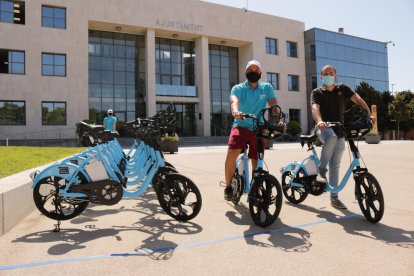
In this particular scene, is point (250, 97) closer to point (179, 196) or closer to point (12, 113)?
point (179, 196)

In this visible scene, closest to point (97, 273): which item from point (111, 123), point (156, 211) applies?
point (156, 211)

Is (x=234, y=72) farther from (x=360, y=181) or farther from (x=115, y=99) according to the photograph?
(x=360, y=181)

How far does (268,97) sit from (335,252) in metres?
2.22

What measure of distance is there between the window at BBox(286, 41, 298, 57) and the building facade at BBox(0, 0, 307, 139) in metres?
0.13

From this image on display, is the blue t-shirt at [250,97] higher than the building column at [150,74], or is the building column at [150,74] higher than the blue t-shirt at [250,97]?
the building column at [150,74]

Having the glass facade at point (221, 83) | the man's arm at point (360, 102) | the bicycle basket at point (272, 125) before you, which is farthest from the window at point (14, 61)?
the man's arm at point (360, 102)

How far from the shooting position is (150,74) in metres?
31.0

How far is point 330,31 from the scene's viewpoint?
41.3 meters

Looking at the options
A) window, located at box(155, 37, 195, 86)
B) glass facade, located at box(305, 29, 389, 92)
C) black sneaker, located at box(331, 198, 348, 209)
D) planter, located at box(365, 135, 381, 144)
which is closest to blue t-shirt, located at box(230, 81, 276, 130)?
black sneaker, located at box(331, 198, 348, 209)

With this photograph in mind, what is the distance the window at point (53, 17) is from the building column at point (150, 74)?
7.27 metres

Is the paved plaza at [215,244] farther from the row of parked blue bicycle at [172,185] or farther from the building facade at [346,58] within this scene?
the building facade at [346,58]

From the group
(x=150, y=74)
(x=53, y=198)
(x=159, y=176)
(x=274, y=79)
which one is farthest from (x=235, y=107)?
(x=274, y=79)

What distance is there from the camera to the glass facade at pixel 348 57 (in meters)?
40.2

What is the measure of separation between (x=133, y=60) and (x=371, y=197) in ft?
104
